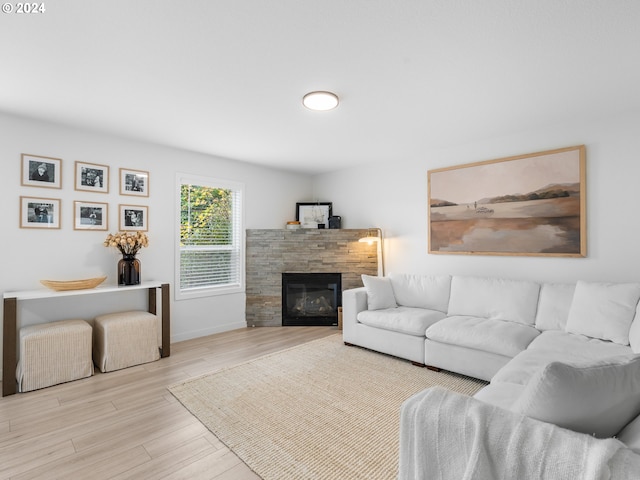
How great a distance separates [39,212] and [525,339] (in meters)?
4.70

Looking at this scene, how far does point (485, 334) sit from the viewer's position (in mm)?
A: 2875

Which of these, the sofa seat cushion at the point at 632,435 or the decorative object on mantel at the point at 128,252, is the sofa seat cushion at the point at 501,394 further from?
the decorative object on mantel at the point at 128,252

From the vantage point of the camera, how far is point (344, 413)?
2.41 m

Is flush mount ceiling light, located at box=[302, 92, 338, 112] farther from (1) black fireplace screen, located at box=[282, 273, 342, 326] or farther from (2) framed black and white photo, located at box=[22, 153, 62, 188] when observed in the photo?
(1) black fireplace screen, located at box=[282, 273, 342, 326]

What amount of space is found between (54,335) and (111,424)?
119 cm

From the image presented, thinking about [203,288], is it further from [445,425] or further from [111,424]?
[445,425]

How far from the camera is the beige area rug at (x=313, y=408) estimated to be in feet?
6.20

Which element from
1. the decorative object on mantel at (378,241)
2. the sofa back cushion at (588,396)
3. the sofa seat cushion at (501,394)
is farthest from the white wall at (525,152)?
the sofa back cushion at (588,396)

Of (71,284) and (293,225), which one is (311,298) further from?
(71,284)

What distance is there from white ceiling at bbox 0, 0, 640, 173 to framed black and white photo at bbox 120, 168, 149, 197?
466 mm

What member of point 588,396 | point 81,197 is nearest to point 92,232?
point 81,197

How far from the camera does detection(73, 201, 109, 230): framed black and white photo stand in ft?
11.3

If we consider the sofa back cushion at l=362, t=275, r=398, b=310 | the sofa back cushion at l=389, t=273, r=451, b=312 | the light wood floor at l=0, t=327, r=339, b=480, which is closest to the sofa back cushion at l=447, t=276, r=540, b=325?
the sofa back cushion at l=389, t=273, r=451, b=312

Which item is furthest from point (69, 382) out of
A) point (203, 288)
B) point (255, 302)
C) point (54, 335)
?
point (255, 302)
